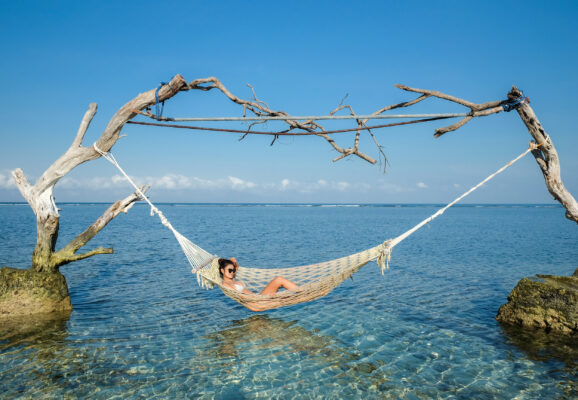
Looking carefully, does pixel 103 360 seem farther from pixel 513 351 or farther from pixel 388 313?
pixel 513 351

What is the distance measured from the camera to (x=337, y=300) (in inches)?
223

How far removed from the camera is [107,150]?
154 inches

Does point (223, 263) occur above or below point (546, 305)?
above

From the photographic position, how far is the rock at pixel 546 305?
402cm

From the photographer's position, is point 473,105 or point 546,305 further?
point 546,305

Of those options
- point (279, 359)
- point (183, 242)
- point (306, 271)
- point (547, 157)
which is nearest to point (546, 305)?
point (547, 157)

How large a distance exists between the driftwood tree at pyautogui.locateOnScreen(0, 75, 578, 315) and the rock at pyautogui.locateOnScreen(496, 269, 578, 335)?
0.76 m

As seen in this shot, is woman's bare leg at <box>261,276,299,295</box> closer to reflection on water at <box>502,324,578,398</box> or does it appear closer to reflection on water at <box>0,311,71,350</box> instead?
reflection on water at <box>0,311,71,350</box>

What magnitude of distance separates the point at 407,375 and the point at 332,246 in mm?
9444

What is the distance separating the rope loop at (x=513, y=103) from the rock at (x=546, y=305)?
2056 millimetres

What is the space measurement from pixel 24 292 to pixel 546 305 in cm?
573

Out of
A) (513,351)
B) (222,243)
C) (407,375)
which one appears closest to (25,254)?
(222,243)

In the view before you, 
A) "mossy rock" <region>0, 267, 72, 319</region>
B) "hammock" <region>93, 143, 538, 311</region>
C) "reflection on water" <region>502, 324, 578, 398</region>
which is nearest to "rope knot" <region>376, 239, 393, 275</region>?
"hammock" <region>93, 143, 538, 311</region>

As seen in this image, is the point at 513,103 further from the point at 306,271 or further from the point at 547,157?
the point at 306,271
